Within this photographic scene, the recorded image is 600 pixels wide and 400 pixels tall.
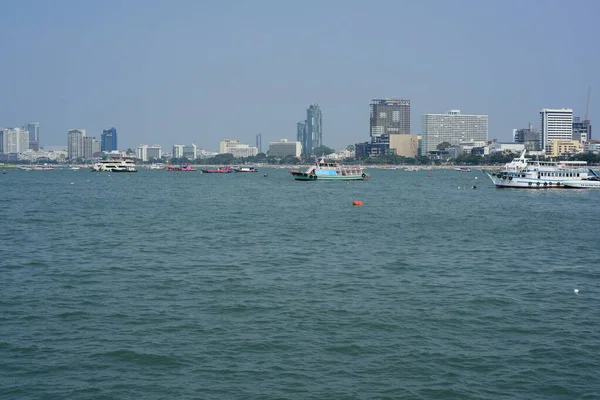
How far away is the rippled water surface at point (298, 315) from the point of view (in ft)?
38.0

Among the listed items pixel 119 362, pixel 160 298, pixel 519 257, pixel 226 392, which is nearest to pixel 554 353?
pixel 226 392

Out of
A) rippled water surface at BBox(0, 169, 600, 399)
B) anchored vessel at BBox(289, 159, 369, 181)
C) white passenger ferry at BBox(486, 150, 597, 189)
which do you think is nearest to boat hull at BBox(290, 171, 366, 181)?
anchored vessel at BBox(289, 159, 369, 181)

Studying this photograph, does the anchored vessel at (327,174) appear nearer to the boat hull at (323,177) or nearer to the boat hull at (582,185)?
the boat hull at (323,177)

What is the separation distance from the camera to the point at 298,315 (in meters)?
15.4

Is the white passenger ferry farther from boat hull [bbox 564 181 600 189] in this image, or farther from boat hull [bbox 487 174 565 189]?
boat hull [bbox 564 181 600 189]

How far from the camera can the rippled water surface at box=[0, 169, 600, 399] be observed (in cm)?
1158

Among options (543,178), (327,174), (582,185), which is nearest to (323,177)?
(327,174)

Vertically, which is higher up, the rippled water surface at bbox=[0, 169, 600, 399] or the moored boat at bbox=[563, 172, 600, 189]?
the moored boat at bbox=[563, 172, 600, 189]

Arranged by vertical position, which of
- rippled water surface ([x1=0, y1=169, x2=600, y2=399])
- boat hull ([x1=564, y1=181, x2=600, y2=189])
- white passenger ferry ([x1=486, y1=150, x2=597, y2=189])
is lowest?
rippled water surface ([x1=0, y1=169, x2=600, y2=399])

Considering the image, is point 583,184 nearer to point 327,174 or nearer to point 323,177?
point 327,174

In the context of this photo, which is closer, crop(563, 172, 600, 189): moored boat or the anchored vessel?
crop(563, 172, 600, 189): moored boat

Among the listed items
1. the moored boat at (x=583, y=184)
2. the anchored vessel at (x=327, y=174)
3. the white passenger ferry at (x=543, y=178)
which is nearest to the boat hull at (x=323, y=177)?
the anchored vessel at (x=327, y=174)

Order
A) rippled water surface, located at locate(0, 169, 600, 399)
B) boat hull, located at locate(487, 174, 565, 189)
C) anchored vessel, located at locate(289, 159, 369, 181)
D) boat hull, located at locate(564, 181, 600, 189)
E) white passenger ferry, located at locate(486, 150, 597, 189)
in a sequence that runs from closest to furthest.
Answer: rippled water surface, located at locate(0, 169, 600, 399) < boat hull, located at locate(487, 174, 565, 189) < white passenger ferry, located at locate(486, 150, 597, 189) < boat hull, located at locate(564, 181, 600, 189) < anchored vessel, located at locate(289, 159, 369, 181)

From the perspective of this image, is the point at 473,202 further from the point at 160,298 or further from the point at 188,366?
the point at 188,366
